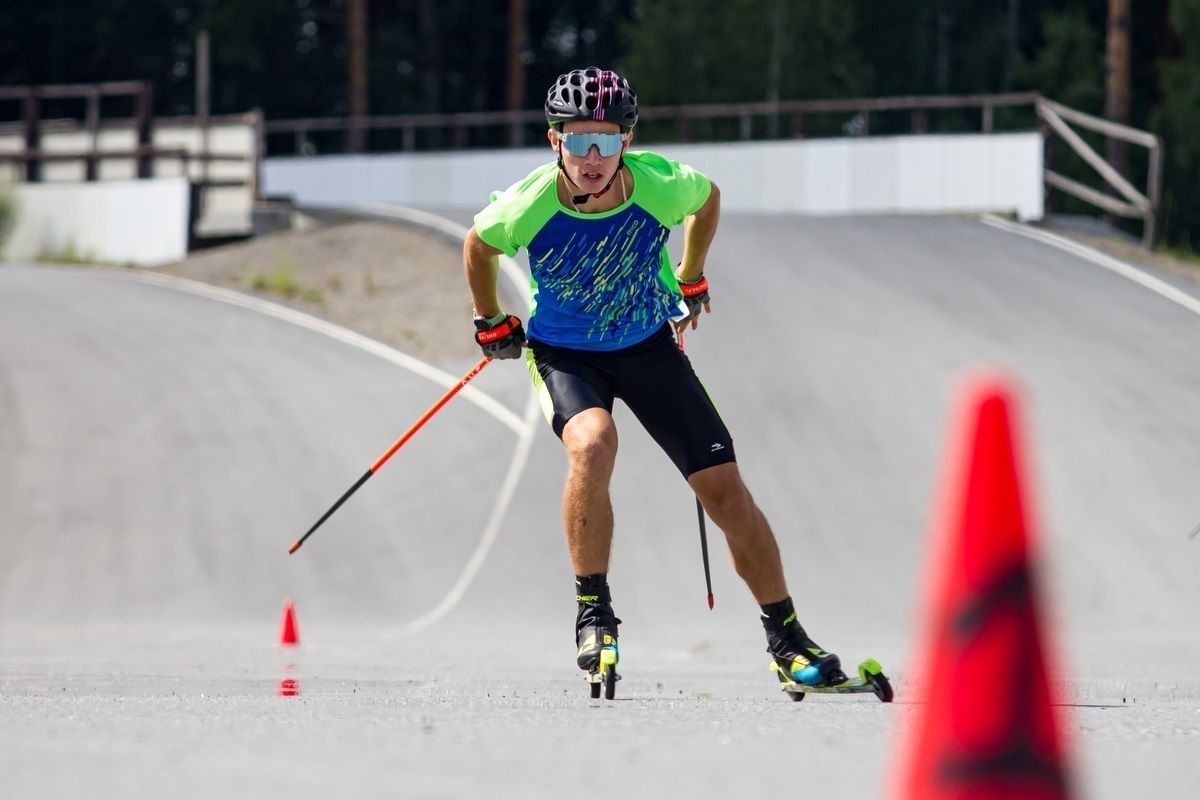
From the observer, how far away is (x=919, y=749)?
2639mm

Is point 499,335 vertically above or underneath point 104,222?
above

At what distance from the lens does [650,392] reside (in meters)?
6.13

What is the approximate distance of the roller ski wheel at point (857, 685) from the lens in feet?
18.8

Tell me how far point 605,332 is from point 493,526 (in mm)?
5770

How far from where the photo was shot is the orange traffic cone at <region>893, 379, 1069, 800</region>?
100 inches

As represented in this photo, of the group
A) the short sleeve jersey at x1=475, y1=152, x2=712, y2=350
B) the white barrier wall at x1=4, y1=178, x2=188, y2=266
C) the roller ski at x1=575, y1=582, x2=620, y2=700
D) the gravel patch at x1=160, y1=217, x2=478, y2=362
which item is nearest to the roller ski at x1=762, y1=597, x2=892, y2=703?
the roller ski at x1=575, y1=582, x2=620, y2=700

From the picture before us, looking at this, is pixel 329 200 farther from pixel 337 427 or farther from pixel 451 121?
pixel 337 427

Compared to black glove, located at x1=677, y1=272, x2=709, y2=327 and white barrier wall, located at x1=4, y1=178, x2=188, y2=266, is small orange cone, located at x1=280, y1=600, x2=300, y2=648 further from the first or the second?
white barrier wall, located at x1=4, y1=178, x2=188, y2=266

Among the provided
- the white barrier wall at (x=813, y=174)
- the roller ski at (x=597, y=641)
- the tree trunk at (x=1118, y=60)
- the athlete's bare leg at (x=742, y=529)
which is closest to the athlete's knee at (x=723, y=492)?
the athlete's bare leg at (x=742, y=529)

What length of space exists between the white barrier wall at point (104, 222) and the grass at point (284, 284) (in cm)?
595

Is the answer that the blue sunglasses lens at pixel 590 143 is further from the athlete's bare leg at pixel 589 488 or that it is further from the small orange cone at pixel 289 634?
the small orange cone at pixel 289 634

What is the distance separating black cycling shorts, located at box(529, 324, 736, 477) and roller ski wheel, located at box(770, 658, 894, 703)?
0.80 metres

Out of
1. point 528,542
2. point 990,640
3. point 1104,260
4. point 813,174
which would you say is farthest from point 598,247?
point 813,174

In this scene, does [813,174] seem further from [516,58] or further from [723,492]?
[723,492]
